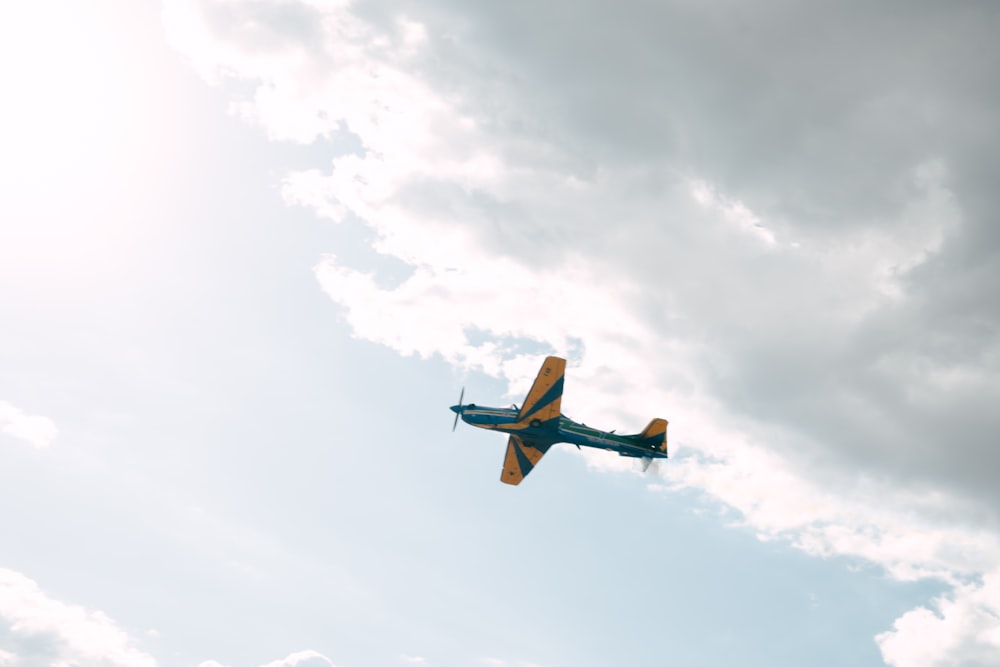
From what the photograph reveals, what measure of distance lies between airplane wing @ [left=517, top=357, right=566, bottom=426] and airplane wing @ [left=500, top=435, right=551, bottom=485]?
501 centimetres

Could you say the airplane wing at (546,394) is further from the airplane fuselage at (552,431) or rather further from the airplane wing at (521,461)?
the airplane wing at (521,461)

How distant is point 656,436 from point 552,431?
13663 mm

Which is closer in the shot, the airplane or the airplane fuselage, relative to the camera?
the airplane

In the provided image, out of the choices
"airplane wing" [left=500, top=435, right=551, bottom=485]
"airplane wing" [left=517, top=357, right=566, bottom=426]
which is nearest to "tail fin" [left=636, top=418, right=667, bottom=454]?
"airplane wing" [left=500, top=435, right=551, bottom=485]

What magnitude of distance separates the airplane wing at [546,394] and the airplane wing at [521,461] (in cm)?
501

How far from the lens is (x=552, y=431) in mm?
87625

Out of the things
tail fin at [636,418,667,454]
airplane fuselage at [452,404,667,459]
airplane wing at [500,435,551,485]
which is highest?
tail fin at [636,418,667,454]

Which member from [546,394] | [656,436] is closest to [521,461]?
[546,394]

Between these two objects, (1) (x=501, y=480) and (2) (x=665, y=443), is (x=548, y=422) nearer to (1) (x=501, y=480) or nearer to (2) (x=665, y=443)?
(1) (x=501, y=480)

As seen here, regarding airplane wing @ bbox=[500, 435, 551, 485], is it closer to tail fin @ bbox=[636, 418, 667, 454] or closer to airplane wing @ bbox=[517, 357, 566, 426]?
airplane wing @ bbox=[517, 357, 566, 426]

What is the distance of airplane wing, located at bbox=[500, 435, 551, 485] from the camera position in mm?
90000

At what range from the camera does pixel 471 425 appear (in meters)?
89.0

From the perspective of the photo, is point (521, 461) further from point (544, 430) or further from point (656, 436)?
point (656, 436)

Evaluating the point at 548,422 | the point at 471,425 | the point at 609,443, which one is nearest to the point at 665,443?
the point at 609,443
